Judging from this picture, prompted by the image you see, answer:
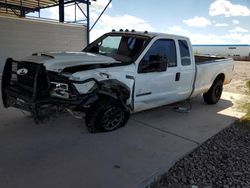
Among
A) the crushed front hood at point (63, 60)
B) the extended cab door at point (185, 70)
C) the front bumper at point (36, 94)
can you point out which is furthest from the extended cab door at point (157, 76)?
the front bumper at point (36, 94)

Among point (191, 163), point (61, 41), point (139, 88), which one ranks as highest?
point (61, 41)

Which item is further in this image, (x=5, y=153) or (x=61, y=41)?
(x=61, y=41)

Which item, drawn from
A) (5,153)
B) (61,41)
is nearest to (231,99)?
(5,153)

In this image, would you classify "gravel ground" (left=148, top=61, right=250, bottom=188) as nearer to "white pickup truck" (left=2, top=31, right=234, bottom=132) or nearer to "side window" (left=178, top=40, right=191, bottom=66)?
"white pickup truck" (left=2, top=31, right=234, bottom=132)

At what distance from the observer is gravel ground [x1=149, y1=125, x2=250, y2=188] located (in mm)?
3693

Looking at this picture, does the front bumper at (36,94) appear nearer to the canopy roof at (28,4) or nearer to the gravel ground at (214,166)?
the gravel ground at (214,166)

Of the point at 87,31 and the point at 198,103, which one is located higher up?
the point at 87,31

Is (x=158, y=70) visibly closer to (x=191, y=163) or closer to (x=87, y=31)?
(x=191, y=163)

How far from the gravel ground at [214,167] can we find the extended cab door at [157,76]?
1.40 meters

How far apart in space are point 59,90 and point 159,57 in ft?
7.21

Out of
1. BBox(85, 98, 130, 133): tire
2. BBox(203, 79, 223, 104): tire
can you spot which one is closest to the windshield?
BBox(85, 98, 130, 133): tire

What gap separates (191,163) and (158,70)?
83.8 inches

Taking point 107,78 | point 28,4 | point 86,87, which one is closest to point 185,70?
point 107,78

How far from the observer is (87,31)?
15875 millimetres
